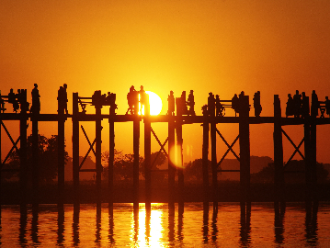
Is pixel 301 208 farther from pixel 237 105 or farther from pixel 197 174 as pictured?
pixel 197 174

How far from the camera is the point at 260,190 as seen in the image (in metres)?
42.5

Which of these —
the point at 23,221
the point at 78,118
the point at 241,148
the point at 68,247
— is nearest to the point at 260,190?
the point at 241,148

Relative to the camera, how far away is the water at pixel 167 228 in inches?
718

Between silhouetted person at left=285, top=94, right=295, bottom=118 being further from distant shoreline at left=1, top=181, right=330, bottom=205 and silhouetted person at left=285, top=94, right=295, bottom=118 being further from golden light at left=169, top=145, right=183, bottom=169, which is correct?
distant shoreline at left=1, top=181, right=330, bottom=205

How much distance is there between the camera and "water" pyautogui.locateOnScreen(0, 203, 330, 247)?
18.2 m

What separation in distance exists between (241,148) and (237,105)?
5.75ft

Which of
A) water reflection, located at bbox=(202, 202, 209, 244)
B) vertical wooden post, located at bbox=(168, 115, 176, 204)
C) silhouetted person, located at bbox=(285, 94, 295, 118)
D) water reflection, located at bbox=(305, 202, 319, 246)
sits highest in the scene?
silhouetted person, located at bbox=(285, 94, 295, 118)

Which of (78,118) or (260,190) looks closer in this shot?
(78,118)

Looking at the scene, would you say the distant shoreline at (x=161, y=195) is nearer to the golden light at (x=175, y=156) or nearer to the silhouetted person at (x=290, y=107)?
the golden light at (x=175, y=156)

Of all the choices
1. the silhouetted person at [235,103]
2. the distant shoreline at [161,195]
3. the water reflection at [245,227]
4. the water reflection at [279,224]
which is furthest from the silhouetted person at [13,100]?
the water reflection at [279,224]

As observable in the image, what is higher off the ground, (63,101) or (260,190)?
(63,101)

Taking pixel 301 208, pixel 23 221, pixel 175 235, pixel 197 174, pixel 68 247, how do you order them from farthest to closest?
pixel 197 174
pixel 301 208
pixel 23 221
pixel 175 235
pixel 68 247

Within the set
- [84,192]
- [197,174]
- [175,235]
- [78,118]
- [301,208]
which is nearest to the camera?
[175,235]

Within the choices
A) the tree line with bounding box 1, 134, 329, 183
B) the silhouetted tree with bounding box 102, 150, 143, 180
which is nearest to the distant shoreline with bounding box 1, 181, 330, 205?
the tree line with bounding box 1, 134, 329, 183
